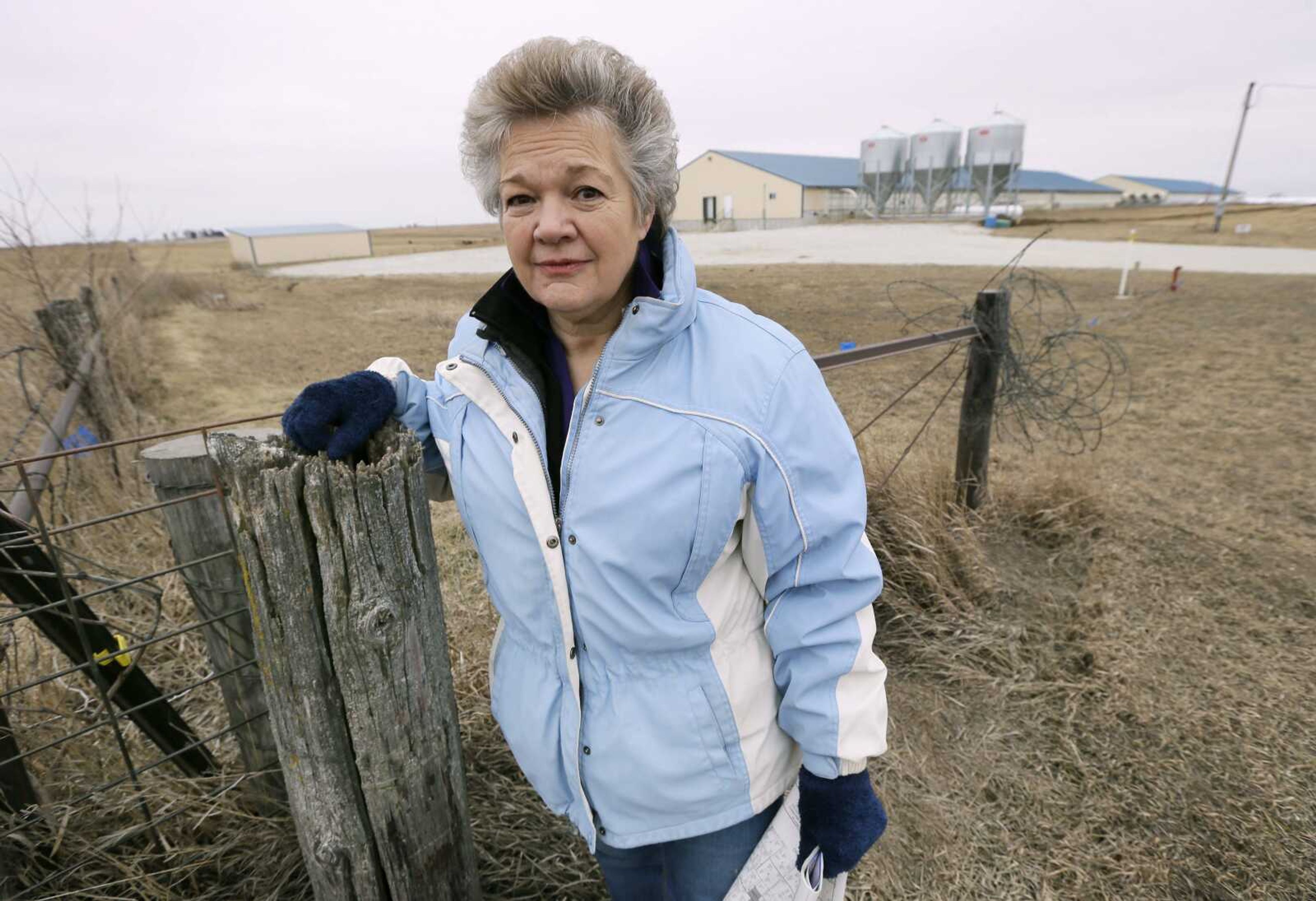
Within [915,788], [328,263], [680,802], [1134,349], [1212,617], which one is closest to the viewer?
[680,802]

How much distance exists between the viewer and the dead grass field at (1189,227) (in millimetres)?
24250

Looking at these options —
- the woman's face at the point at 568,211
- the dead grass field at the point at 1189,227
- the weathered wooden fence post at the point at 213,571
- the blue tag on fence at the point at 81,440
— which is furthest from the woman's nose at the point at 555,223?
the dead grass field at the point at 1189,227

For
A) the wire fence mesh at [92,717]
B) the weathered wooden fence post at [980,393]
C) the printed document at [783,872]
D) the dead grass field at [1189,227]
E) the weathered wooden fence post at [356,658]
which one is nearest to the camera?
the weathered wooden fence post at [356,658]

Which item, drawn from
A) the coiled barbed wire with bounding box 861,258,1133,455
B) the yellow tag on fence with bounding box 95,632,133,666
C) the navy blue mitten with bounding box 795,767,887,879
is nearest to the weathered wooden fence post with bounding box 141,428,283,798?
the yellow tag on fence with bounding box 95,632,133,666

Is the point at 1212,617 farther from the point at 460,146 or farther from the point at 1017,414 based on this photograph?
the point at 460,146

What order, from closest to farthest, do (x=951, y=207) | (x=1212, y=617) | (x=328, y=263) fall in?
1. (x=1212, y=617)
2. (x=328, y=263)
3. (x=951, y=207)

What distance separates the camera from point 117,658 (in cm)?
178

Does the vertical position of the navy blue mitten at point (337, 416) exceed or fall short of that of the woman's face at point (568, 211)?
it falls short

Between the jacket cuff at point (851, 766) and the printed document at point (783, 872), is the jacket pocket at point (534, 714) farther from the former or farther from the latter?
the jacket cuff at point (851, 766)

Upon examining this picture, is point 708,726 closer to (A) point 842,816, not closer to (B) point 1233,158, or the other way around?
(A) point 842,816

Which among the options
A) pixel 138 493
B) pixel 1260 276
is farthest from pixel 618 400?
pixel 1260 276

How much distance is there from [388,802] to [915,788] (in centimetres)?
180

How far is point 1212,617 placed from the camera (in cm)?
321

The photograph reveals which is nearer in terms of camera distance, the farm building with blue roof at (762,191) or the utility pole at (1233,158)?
the utility pole at (1233,158)
